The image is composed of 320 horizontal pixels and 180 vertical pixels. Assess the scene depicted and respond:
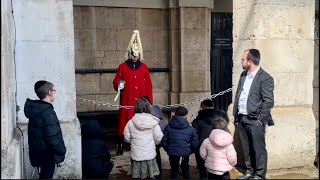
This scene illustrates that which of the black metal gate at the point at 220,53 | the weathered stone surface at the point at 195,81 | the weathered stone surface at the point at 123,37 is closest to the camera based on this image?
the weathered stone surface at the point at 123,37

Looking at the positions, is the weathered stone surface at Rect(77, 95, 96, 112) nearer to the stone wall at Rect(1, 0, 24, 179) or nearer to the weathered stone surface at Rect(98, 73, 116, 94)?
the weathered stone surface at Rect(98, 73, 116, 94)

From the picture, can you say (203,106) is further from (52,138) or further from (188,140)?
(52,138)

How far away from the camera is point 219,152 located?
482 cm

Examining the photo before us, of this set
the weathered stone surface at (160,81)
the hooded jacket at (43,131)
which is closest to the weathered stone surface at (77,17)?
the weathered stone surface at (160,81)

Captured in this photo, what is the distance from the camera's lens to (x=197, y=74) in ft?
32.3

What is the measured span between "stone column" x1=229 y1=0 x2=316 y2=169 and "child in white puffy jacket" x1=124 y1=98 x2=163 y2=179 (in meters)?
1.51

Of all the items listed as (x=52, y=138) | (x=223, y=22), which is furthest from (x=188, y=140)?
(x=223, y=22)

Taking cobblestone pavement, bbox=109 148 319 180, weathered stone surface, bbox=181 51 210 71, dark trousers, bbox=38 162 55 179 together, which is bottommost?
cobblestone pavement, bbox=109 148 319 180

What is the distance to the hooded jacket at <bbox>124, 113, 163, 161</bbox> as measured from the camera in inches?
204

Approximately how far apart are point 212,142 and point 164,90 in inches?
203

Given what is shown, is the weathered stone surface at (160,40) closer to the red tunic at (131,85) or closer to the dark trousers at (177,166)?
the red tunic at (131,85)

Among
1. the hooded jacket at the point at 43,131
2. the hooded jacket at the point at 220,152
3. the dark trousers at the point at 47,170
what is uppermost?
the hooded jacket at the point at 43,131

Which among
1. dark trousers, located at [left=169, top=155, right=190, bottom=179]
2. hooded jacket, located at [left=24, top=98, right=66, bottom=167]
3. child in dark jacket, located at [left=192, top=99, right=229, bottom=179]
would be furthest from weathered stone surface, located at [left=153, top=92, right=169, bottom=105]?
hooded jacket, located at [left=24, top=98, right=66, bottom=167]

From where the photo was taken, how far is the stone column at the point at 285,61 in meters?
5.74
